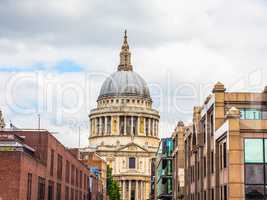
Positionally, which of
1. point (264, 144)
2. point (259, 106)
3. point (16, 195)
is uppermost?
point (259, 106)

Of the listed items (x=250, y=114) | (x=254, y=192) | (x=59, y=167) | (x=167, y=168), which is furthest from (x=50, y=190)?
(x=167, y=168)

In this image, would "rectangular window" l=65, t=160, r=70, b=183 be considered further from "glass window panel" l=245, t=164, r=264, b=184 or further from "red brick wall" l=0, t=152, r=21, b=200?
"glass window panel" l=245, t=164, r=264, b=184

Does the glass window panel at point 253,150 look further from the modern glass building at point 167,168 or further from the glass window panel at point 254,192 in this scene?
the modern glass building at point 167,168

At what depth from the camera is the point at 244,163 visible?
148 ft

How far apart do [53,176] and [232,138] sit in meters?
28.0

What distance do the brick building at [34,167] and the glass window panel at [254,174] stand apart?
17150 mm

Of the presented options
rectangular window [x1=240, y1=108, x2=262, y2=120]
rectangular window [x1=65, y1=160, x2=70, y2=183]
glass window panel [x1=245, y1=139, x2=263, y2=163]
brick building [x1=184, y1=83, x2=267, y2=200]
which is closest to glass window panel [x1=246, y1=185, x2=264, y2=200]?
brick building [x1=184, y1=83, x2=267, y2=200]

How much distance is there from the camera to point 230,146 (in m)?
45.3

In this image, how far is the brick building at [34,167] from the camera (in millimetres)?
49250

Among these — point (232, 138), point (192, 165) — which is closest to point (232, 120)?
point (232, 138)

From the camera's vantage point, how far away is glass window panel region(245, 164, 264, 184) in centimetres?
4481

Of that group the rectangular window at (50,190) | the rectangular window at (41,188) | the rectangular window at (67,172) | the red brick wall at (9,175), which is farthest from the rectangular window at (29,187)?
the rectangular window at (67,172)

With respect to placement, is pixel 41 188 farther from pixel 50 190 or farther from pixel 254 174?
pixel 254 174

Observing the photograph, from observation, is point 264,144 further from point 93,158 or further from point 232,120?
point 93,158
